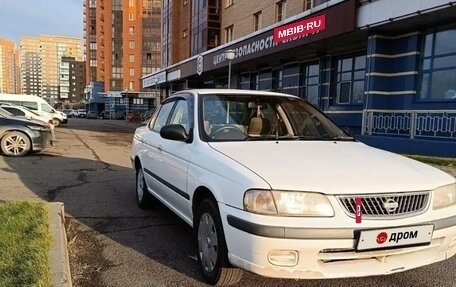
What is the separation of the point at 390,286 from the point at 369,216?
1002 millimetres

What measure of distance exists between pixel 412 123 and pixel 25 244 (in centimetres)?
1096

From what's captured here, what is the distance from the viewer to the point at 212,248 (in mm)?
3471

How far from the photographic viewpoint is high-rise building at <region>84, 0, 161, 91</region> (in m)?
84.6

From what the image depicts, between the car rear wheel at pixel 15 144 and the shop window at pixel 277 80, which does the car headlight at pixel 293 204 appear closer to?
the car rear wheel at pixel 15 144

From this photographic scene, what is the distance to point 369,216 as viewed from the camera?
2.92 m

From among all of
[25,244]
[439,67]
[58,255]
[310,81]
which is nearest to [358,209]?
[58,255]

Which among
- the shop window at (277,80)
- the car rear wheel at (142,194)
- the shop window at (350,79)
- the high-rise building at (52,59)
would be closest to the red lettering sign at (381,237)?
the car rear wheel at (142,194)

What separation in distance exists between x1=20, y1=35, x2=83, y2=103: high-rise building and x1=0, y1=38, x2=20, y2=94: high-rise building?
7009 millimetres

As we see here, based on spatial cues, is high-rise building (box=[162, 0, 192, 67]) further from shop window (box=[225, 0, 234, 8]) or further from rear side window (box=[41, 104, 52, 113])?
rear side window (box=[41, 104, 52, 113])

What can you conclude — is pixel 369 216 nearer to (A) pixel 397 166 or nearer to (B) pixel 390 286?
(A) pixel 397 166

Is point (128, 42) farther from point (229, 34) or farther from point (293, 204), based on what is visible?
point (293, 204)

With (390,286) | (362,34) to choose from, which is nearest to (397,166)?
(390,286)

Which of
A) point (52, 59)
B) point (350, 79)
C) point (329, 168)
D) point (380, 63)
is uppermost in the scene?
point (52, 59)

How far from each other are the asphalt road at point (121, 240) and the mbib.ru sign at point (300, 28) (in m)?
9.03
